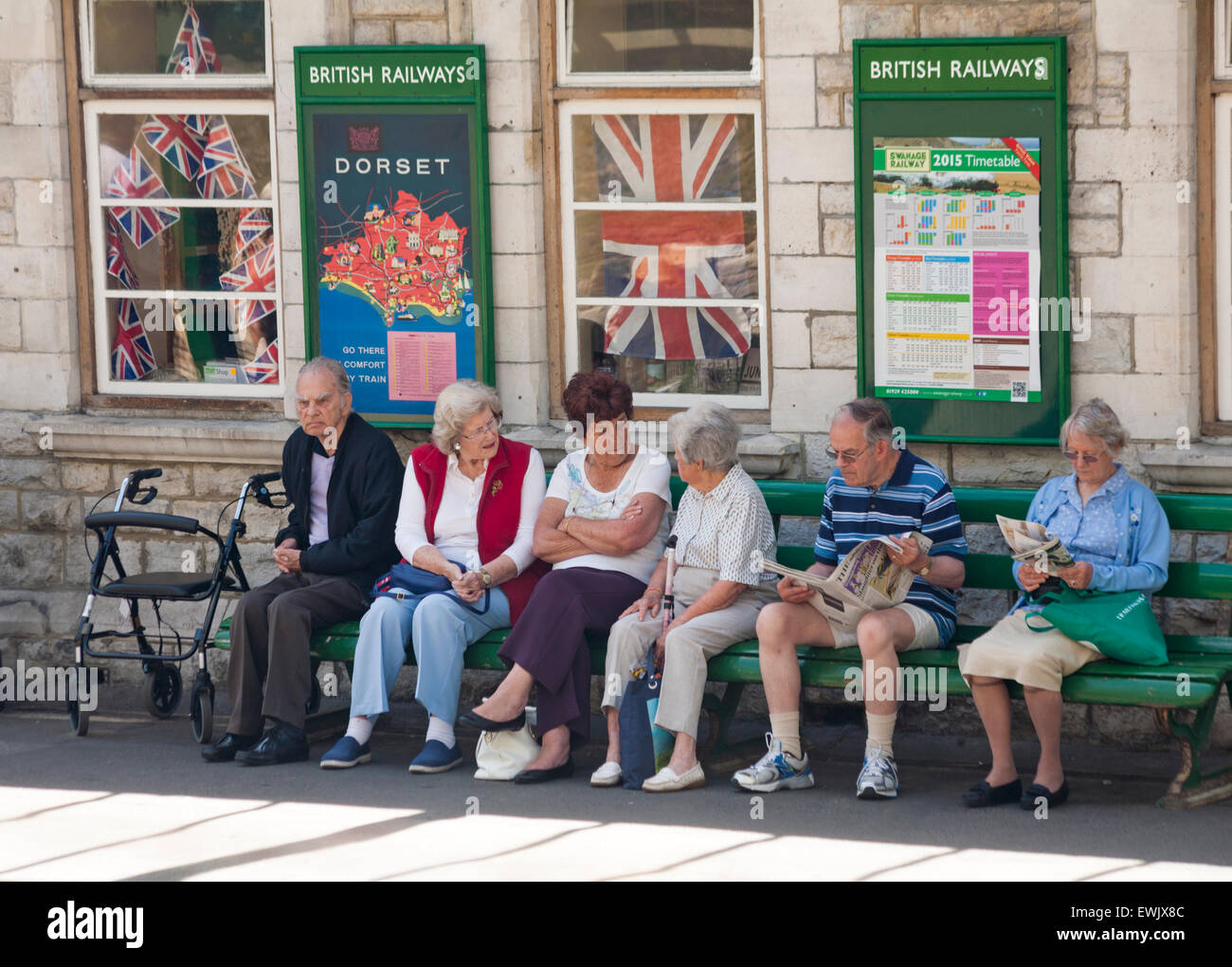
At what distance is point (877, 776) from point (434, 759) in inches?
68.0

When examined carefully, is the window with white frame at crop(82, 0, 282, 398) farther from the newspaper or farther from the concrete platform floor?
the newspaper

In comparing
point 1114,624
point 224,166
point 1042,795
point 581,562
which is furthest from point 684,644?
point 224,166

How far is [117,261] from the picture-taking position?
9.10 meters

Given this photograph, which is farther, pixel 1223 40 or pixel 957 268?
pixel 957 268

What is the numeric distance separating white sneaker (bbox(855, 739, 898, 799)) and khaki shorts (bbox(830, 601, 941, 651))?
0.38 meters

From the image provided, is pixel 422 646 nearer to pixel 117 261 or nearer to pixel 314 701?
pixel 314 701

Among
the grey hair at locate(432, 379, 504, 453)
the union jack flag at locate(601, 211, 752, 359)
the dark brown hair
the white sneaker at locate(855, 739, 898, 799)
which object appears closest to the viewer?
the white sneaker at locate(855, 739, 898, 799)

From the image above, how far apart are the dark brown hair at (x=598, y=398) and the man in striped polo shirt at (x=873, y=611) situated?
919mm

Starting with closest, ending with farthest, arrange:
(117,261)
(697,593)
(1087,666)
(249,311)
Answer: (1087,666) → (697,593) → (249,311) → (117,261)

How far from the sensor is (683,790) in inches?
271

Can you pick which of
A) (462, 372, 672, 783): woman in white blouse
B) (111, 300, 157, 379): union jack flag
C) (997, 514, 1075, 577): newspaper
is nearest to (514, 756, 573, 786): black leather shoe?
(462, 372, 672, 783): woman in white blouse

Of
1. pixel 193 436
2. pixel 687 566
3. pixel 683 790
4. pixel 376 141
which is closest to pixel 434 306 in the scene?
pixel 376 141

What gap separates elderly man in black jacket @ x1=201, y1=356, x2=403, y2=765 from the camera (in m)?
7.48
